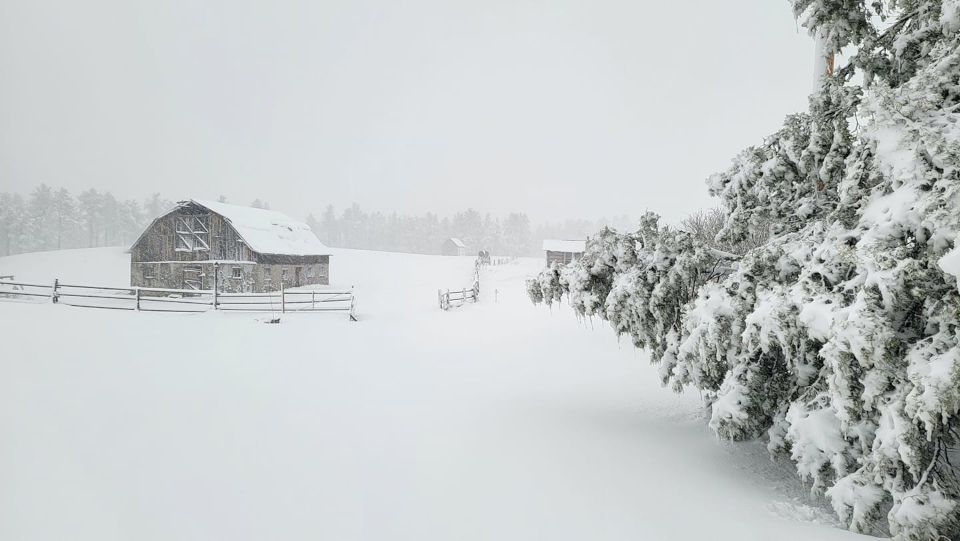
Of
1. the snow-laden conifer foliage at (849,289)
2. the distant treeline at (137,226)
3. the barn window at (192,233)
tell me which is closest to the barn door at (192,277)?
the barn window at (192,233)

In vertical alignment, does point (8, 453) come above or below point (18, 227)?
below

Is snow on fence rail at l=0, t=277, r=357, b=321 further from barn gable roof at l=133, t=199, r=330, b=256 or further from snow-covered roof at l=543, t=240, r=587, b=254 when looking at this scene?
snow-covered roof at l=543, t=240, r=587, b=254

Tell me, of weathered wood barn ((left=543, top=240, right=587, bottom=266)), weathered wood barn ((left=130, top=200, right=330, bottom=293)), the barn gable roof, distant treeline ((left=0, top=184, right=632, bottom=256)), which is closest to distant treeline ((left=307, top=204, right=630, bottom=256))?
distant treeline ((left=0, top=184, right=632, bottom=256))

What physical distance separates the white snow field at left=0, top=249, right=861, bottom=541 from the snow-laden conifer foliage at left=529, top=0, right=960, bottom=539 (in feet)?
2.79

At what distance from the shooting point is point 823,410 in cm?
420

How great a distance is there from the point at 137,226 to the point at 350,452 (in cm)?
10821

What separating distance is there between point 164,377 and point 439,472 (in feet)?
20.1

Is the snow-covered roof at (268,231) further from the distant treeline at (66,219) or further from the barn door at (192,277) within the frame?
the distant treeline at (66,219)

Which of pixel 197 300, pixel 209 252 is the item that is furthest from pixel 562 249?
pixel 197 300

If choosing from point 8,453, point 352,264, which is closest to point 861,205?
point 8,453

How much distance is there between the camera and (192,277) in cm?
3173

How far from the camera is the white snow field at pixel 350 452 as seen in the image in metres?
3.98

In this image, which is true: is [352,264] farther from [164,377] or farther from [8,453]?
[8,453]

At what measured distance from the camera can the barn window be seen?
3162 centimetres
